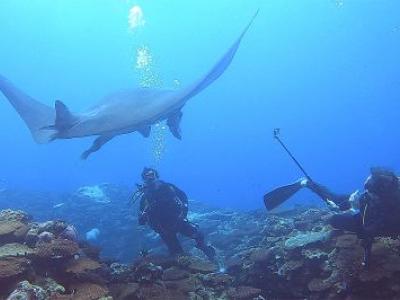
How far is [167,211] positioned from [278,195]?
285 centimetres

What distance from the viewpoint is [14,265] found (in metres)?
5.85

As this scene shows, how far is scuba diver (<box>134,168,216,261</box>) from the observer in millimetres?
10539

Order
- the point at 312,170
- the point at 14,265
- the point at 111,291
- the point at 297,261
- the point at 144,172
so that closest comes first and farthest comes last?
1. the point at 14,265
2. the point at 111,291
3. the point at 297,261
4. the point at 144,172
5. the point at 312,170

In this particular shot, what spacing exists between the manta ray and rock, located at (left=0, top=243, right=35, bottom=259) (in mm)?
1899

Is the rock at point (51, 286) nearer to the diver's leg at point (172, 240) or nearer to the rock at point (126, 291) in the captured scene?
the rock at point (126, 291)

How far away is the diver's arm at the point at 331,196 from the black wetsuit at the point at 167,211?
10.8 ft

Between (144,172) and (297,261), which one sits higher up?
→ (144,172)

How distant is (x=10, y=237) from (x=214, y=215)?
13.3 meters

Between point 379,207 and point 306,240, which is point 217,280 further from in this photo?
point 379,207

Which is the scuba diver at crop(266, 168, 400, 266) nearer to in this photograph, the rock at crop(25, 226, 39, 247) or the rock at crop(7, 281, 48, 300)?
the rock at crop(7, 281, 48, 300)

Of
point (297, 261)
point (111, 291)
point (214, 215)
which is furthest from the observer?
point (214, 215)

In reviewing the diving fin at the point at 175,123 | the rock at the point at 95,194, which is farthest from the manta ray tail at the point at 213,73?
the rock at the point at 95,194

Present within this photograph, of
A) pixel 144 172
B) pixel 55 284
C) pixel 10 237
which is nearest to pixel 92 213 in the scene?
pixel 144 172

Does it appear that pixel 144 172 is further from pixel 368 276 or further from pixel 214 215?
pixel 214 215
